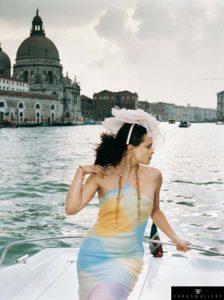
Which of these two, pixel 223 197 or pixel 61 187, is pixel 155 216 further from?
pixel 61 187

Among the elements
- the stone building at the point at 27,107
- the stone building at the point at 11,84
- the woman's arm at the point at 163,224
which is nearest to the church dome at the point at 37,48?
the stone building at the point at 11,84

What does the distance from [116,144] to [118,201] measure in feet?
0.64

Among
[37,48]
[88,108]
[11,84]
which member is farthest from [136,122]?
[88,108]

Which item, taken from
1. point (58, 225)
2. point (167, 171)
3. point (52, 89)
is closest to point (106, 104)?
point (52, 89)

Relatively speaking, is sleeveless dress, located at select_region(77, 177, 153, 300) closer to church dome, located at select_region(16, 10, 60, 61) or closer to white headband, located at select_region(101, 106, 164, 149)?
white headband, located at select_region(101, 106, 164, 149)

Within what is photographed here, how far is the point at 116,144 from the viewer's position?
173cm

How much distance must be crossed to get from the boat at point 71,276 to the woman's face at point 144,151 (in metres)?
0.60

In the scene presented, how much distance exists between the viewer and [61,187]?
11875mm

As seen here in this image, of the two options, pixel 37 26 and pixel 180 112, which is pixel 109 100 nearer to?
pixel 37 26

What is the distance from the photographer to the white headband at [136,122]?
172cm

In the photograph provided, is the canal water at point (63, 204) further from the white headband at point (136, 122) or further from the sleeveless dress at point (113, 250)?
the sleeveless dress at point (113, 250)

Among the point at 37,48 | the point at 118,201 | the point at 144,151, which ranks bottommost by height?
the point at 118,201

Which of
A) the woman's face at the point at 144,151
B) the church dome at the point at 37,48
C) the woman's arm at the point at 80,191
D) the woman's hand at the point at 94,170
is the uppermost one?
the church dome at the point at 37,48

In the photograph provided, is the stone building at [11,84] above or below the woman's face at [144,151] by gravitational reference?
above
